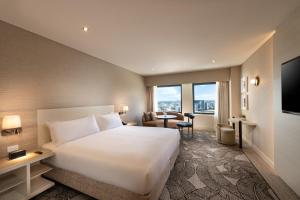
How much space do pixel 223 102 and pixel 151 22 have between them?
4.62 metres

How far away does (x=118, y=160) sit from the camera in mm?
1716

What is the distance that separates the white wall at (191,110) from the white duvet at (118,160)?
4190 mm

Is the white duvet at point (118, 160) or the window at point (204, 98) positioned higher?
the window at point (204, 98)

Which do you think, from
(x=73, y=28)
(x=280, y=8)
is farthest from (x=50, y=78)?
(x=280, y=8)

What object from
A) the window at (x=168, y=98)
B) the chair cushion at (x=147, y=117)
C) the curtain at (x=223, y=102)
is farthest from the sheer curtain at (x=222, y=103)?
the chair cushion at (x=147, y=117)

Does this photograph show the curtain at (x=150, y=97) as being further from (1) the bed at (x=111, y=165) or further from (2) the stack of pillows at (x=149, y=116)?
(1) the bed at (x=111, y=165)

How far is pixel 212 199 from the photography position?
187 centimetres

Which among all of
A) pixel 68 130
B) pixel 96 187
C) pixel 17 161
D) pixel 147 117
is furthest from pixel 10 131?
pixel 147 117

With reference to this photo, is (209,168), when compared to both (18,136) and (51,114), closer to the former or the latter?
(51,114)

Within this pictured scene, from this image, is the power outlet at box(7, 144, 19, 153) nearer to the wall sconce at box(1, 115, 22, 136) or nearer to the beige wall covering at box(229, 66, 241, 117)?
the wall sconce at box(1, 115, 22, 136)

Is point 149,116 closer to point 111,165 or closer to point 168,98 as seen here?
point 168,98

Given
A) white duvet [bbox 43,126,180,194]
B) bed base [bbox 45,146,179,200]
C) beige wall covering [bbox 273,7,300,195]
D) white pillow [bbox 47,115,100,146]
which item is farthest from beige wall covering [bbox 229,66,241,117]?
white pillow [bbox 47,115,100,146]

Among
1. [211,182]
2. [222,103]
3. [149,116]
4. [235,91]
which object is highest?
[235,91]

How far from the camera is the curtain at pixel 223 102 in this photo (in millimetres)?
5418
